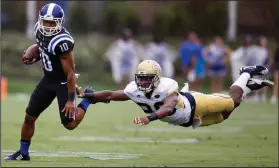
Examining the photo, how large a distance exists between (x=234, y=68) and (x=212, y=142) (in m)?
10.0

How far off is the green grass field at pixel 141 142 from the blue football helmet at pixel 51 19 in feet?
5.09

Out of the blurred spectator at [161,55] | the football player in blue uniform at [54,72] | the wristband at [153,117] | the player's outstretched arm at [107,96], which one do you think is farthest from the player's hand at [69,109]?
the blurred spectator at [161,55]

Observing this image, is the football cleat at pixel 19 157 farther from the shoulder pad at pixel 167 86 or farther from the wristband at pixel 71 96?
the shoulder pad at pixel 167 86

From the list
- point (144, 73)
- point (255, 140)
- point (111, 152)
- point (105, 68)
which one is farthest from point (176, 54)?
point (144, 73)

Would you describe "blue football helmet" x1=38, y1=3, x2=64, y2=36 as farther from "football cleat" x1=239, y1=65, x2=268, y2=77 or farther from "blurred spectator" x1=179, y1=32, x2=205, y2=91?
"blurred spectator" x1=179, y1=32, x2=205, y2=91

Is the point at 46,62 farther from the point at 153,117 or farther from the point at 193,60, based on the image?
the point at 193,60

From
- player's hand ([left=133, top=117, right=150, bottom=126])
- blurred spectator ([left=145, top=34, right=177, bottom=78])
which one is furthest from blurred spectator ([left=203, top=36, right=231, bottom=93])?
player's hand ([left=133, top=117, right=150, bottom=126])

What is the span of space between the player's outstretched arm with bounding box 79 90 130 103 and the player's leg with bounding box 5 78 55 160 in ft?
1.30

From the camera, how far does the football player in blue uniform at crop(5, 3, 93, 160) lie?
9.48 meters

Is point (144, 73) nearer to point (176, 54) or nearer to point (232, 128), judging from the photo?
point (232, 128)

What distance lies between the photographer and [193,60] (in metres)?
23.5

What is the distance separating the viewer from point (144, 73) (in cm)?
921

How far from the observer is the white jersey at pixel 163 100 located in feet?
30.8

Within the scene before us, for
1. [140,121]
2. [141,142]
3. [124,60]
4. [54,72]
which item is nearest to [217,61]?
[124,60]
